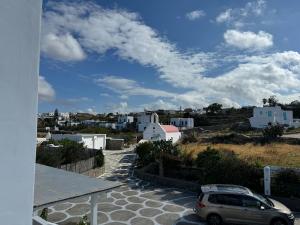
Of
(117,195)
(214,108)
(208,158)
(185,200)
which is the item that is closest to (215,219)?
(185,200)

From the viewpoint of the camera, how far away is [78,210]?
16.2 metres

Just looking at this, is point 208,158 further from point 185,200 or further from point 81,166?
point 81,166

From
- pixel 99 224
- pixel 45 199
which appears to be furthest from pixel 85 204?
pixel 45 199

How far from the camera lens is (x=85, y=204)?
17.2 m

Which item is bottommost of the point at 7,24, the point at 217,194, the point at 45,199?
the point at 217,194

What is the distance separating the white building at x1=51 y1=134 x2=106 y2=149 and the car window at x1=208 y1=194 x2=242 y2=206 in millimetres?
22693

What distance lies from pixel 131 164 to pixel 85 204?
41.9 feet

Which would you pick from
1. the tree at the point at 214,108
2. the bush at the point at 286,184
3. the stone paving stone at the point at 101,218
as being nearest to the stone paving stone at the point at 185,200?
the stone paving stone at the point at 101,218

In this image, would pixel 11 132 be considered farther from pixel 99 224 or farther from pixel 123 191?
pixel 123 191

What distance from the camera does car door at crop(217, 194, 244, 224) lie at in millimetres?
13406

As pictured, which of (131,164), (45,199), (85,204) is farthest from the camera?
(131,164)

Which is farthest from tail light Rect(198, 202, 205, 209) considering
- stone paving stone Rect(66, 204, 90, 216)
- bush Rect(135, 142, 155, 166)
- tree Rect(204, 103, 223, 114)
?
tree Rect(204, 103, 223, 114)

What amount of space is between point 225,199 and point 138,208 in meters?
5.07

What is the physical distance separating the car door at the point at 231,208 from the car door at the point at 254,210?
202 millimetres
